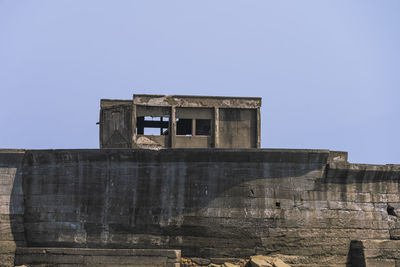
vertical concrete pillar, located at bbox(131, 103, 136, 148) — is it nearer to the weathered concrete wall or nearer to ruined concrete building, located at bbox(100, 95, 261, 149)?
ruined concrete building, located at bbox(100, 95, 261, 149)

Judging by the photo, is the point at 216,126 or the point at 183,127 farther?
the point at 183,127

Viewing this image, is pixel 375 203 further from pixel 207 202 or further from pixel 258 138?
pixel 258 138

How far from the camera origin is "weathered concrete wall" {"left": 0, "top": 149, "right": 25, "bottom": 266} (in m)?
13.0

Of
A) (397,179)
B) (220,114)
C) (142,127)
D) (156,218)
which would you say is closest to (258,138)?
(220,114)

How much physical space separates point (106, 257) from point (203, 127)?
A: 34.6 ft

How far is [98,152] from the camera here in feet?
42.8

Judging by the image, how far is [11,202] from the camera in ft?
43.3

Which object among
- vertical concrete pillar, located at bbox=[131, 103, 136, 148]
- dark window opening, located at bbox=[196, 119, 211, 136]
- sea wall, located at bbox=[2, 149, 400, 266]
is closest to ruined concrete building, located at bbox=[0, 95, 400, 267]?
sea wall, located at bbox=[2, 149, 400, 266]

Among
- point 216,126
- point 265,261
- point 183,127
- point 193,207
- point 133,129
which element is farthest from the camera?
point 183,127

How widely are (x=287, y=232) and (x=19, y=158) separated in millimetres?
6758

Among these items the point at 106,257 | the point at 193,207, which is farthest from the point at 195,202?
the point at 106,257

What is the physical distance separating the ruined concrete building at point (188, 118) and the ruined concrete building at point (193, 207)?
804 cm

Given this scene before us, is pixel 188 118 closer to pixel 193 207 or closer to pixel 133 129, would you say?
pixel 133 129

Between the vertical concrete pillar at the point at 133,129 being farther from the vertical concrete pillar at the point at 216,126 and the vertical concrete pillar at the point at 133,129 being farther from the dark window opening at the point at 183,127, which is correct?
the vertical concrete pillar at the point at 216,126
